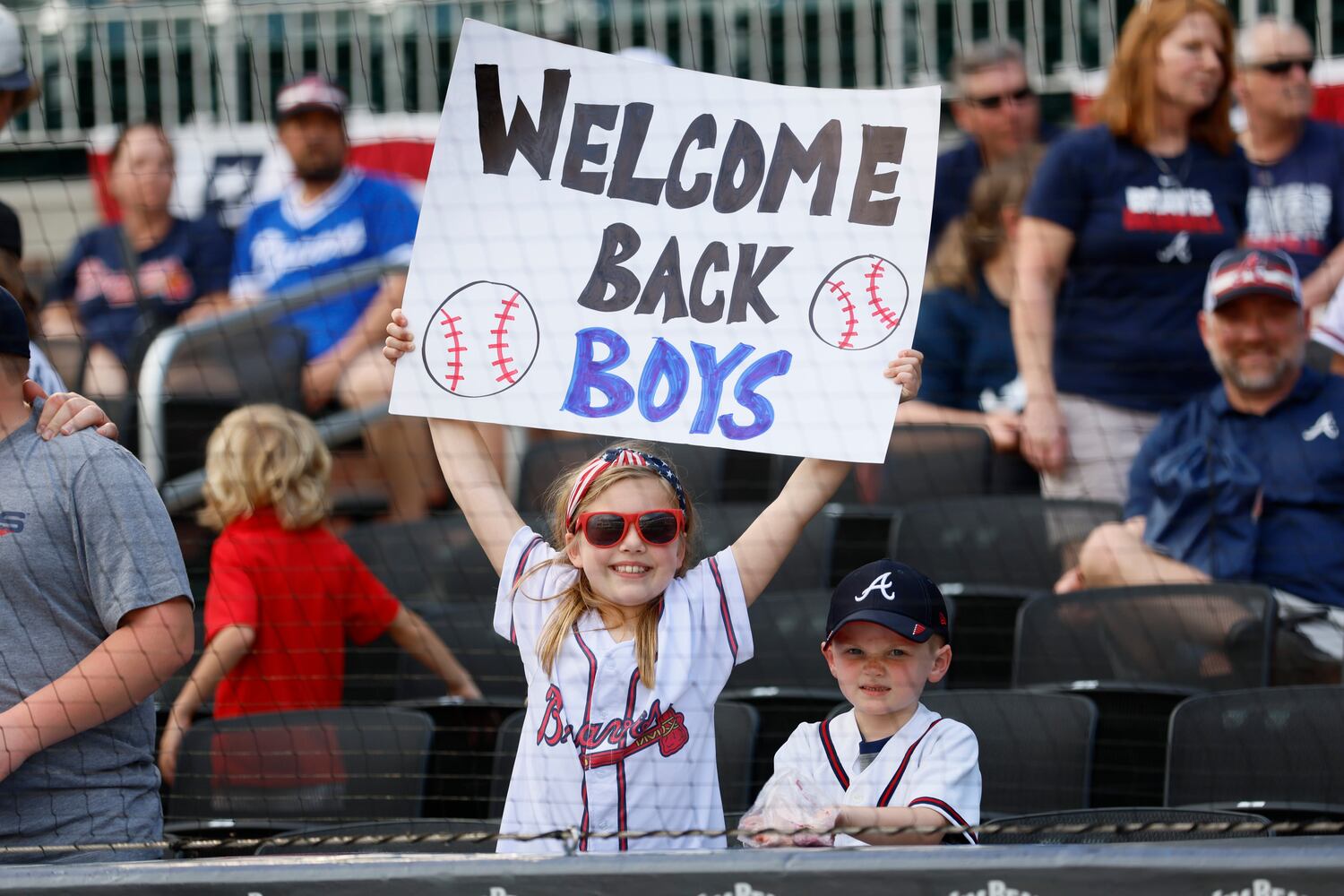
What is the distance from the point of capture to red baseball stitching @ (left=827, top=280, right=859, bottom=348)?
2723 millimetres

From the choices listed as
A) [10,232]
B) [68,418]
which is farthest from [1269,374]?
[10,232]

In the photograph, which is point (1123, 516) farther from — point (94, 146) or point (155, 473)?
point (94, 146)

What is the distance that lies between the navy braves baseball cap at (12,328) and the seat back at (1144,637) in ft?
7.60

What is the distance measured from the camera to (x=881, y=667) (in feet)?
8.54

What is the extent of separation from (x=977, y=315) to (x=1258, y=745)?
7.10 feet

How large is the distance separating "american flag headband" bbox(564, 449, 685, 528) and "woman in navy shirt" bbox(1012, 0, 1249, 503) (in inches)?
87.0

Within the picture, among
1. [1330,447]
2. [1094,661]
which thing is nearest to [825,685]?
[1094,661]

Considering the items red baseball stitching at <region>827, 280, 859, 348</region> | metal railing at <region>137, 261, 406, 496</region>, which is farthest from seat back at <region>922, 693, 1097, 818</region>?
metal railing at <region>137, 261, 406, 496</region>

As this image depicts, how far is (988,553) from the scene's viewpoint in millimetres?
4641

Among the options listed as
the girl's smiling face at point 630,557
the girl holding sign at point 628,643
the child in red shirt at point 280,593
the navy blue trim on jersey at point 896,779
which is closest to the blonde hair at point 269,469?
the child in red shirt at point 280,593

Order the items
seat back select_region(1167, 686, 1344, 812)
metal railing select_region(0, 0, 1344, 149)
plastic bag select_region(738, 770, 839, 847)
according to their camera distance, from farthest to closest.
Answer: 1. metal railing select_region(0, 0, 1344, 149)
2. seat back select_region(1167, 686, 1344, 812)
3. plastic bag select_region(738, 770, 839, 847)

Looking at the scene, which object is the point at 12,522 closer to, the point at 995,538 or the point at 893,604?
the point at 893,604

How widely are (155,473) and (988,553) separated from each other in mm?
2619

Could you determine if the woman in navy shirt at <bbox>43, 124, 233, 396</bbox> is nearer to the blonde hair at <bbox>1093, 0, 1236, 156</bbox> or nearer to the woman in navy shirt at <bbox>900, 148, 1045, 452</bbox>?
the woman in navy shirt at <bbox>900, 148, 1045, 452</bbox>
